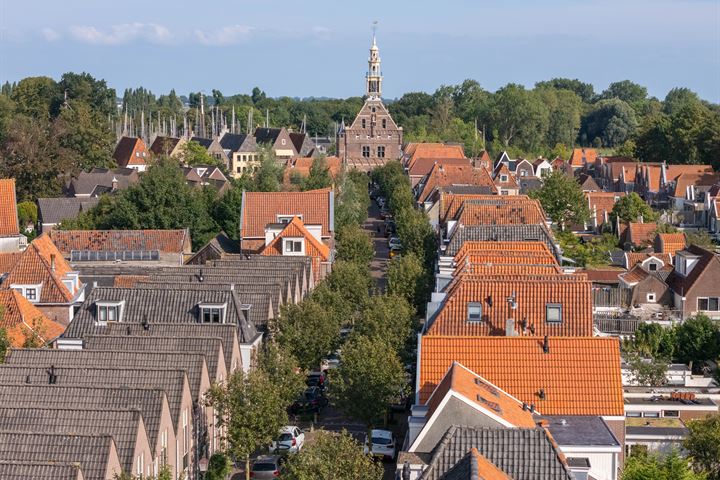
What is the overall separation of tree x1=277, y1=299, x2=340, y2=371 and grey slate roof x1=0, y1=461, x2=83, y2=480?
20.5 meters

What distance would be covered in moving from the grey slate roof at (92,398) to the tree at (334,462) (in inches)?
173

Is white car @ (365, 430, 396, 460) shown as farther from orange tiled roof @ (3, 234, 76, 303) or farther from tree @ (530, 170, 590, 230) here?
tree @ (530, 170, 590, 230)

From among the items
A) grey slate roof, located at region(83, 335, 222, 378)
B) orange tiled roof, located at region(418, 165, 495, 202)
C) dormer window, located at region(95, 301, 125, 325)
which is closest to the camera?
grey slate roof, located at region(83, 335, 222, 378)

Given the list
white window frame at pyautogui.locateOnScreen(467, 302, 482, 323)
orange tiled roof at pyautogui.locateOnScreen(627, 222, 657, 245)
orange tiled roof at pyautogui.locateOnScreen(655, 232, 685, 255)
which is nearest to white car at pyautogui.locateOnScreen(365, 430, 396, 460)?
white window frame at pyautogui.locateOnScreen(467, 302, 482, 323)

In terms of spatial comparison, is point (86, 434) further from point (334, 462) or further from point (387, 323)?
point (387, 323)

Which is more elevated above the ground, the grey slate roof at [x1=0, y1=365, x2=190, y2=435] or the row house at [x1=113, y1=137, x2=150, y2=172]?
the row house at [x1=113, y1=137, x2=150, y2=172]

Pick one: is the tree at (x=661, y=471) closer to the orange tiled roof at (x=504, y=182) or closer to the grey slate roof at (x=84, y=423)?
the grey slate roof at (x=84, y=423)

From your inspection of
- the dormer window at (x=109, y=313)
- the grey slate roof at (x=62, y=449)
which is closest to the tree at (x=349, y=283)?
the dormer window at (x=109, y=313)

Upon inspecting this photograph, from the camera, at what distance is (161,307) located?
145 ft

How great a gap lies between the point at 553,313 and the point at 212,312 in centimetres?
1260

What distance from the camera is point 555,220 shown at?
91.6 meters

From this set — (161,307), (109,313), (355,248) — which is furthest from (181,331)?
(355,248)

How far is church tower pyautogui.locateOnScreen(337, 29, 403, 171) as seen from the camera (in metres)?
140

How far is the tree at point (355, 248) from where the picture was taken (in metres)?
70.2
